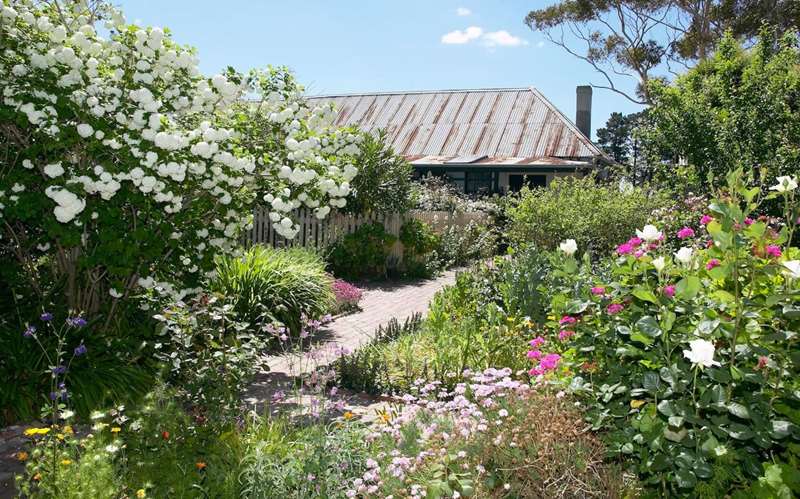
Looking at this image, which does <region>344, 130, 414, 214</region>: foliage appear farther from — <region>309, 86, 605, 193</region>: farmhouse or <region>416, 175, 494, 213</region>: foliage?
<region>309, 86, 605, 193</region>: farmhouse

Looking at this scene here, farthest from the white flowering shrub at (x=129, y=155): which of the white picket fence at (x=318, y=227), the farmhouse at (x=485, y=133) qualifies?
the farmhouse at (x=485, y=133)

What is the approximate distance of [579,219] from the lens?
983 centimetres

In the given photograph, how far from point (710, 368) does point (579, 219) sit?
7.41m

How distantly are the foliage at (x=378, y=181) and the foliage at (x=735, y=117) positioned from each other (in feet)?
16.8

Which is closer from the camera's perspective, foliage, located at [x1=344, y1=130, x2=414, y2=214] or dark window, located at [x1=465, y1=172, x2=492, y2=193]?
foliage, located at [x1=344, y1=130, x2=414, y2=214]

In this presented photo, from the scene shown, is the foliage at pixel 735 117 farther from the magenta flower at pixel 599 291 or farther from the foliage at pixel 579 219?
the magenta flower at pixel 599 291

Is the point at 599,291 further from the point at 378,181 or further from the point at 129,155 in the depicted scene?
the point at 378,181

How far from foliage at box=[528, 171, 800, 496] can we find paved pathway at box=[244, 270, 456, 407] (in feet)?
7.34

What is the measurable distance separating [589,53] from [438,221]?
17825mm

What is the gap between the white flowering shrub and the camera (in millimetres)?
4543

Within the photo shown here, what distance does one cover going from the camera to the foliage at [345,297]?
30.3 ft

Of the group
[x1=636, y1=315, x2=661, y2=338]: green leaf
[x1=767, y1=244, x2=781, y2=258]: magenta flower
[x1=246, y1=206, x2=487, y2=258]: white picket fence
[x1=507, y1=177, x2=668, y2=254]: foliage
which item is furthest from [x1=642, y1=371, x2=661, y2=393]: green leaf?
[x1=246, y1=206, x2=487, y2=258]: white picket fence

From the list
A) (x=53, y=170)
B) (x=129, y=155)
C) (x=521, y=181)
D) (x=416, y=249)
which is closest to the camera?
(x=53, y=170)

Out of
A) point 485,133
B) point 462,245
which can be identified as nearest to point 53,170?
point 462,245
